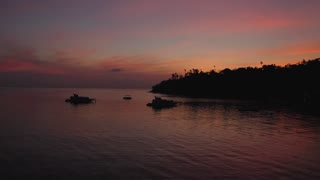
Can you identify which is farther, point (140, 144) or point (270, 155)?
point (140, 144)

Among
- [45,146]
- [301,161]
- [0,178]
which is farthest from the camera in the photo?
[45,146]

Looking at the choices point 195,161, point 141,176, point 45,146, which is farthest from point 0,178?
point 195,161

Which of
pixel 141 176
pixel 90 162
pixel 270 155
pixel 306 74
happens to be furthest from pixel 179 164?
pixel 306 74

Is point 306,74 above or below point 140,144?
above

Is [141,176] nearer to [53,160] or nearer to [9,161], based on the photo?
[53,160]

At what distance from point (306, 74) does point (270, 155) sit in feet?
583

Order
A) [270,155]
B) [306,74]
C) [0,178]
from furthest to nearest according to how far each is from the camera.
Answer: [306,74]
[270,155]
[0,178]

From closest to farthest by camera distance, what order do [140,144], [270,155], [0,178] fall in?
[0,178] → [270,155] → [140,144]

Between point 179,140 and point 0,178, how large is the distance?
23.3 meters

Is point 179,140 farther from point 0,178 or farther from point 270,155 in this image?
point 0,178

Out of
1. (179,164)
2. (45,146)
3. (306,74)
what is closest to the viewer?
(179,164)

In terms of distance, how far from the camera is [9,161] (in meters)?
28.3

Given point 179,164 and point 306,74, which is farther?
point 306,74

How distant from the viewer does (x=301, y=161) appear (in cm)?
2980
